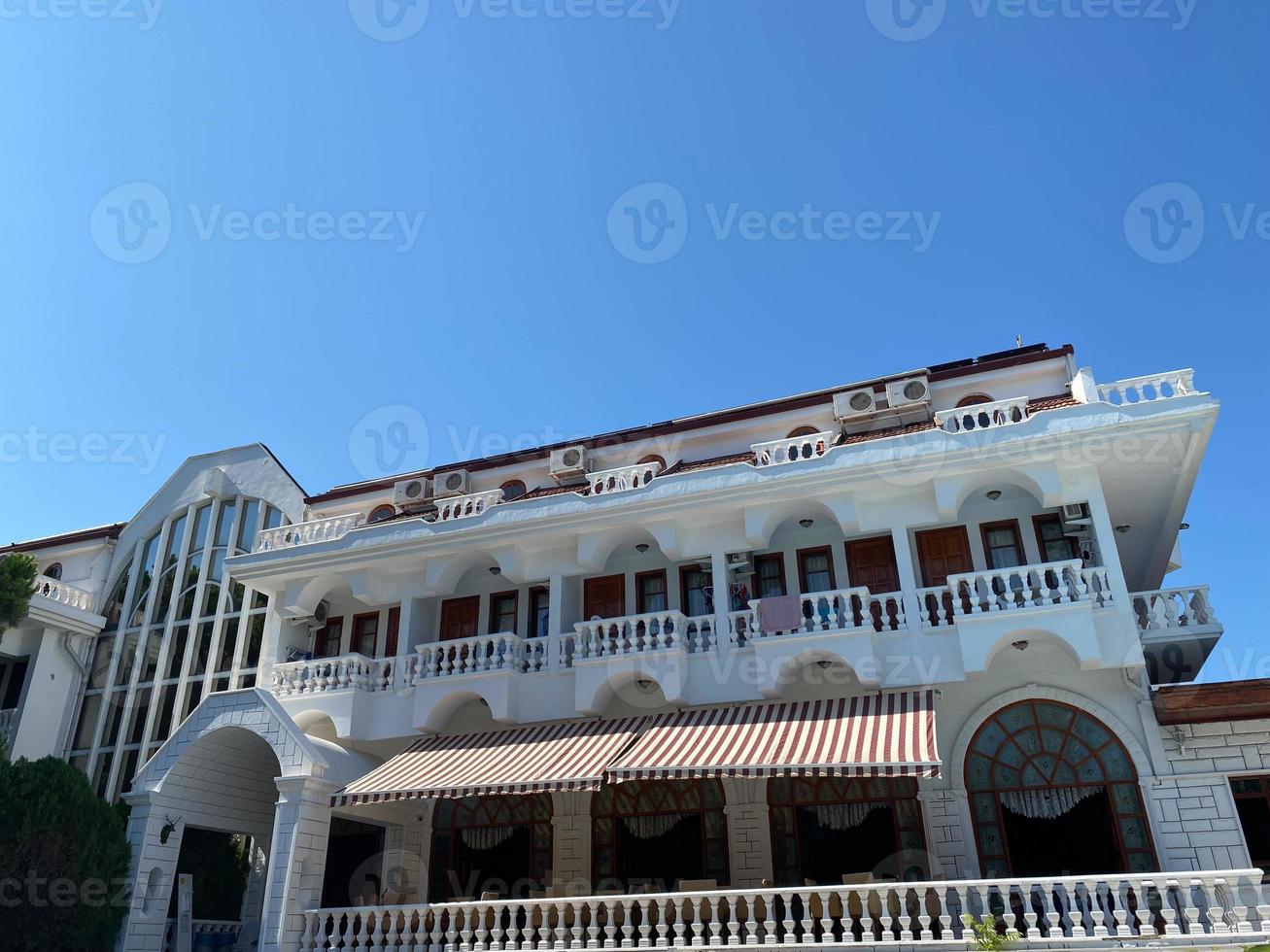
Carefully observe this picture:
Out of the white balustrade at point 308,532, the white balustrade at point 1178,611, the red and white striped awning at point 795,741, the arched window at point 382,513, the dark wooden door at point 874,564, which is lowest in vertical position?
the red and white striped awning at point 795,741

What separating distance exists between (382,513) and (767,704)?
41.3 feet

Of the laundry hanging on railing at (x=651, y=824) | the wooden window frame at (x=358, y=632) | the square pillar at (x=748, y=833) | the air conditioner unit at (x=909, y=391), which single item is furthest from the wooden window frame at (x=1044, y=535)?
the wooden window frame at (x=358, y=632)

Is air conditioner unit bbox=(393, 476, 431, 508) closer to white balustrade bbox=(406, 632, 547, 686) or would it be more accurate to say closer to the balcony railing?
white balustrade bbox=(406, 632, 547, 686)

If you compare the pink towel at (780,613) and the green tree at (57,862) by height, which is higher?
the pink towel at (780,613)

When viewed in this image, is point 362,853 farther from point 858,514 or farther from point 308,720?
point 858,514

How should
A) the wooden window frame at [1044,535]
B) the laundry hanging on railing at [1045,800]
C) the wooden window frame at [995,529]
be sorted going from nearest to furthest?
the laundry hanging on railing at [1045,800] < the wooden window frame at [1044,535] < the wooden window frame at [995,529]

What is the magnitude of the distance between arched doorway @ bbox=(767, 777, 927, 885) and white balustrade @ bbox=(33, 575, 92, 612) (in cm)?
2016

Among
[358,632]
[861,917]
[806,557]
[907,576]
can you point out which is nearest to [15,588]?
[358,632]

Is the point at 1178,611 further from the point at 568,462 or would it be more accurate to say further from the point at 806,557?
the point at 568,462

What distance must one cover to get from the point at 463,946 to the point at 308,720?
669cm

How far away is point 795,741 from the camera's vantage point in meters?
14.4

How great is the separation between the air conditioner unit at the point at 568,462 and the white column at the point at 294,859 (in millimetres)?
9101

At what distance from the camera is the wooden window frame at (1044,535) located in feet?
54.5

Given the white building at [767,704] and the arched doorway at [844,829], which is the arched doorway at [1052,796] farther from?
the arched doorway at [844,829]
